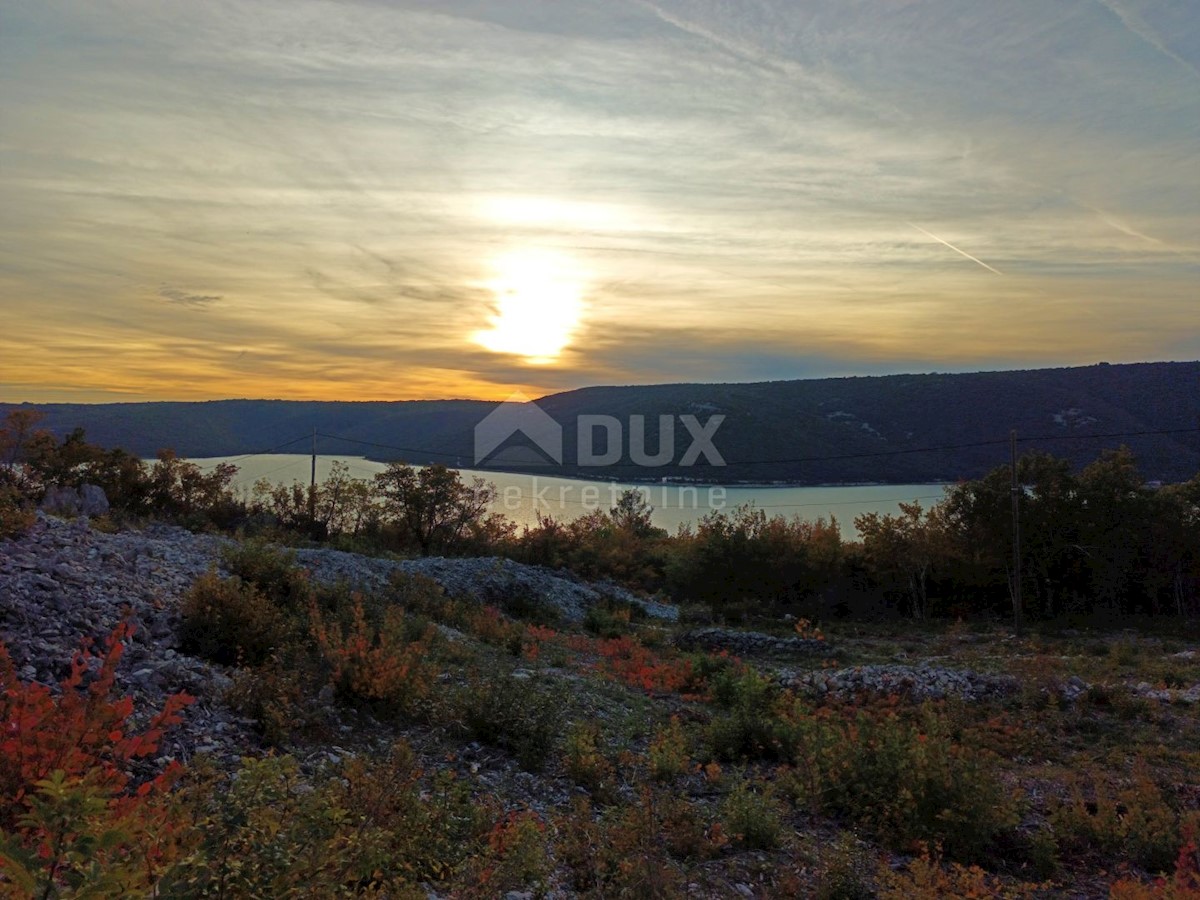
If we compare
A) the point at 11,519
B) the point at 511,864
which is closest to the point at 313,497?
the point at 11,519

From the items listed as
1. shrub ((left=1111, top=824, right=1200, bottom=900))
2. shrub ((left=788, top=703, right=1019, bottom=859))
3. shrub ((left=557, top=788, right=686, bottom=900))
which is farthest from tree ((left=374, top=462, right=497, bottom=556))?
shrub ((left=1111, top=824, right=1200, bottom=900))

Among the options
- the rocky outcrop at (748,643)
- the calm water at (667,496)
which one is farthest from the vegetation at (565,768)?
the calm water at (667,496)

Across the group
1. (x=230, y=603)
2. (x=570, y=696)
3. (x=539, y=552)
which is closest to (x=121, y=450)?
(x=539, y=552)

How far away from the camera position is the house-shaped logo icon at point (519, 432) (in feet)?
186

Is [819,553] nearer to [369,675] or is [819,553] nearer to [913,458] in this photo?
[369,675]

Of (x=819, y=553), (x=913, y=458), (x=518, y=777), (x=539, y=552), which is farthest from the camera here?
(x=913, y=458)

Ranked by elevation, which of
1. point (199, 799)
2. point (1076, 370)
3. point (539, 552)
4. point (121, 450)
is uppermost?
point (1076, 370)

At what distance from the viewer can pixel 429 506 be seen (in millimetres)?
27219

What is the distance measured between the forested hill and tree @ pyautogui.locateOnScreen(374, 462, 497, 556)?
12527 mm

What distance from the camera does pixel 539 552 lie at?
2738 centimetres

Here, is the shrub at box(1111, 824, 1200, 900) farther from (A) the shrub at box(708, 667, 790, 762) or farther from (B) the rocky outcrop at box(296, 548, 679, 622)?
(B) the rocky outcrop at box(296, 548, 679, 622)

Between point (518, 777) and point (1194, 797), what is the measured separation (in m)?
5.89

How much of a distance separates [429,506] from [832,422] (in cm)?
4233

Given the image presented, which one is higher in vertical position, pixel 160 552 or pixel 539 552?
pixel 160 552
